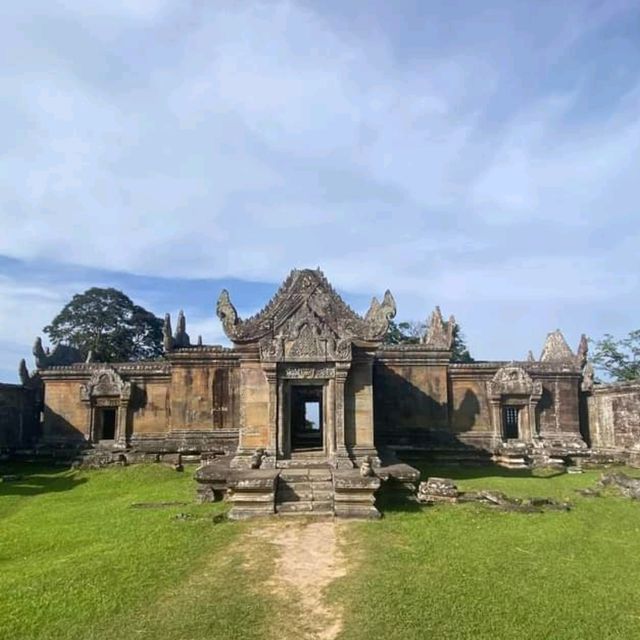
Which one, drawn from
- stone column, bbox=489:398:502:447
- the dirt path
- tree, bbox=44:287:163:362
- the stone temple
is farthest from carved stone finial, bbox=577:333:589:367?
tree, bbox=44:287:163:362

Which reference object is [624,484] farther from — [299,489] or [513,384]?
[513,384]

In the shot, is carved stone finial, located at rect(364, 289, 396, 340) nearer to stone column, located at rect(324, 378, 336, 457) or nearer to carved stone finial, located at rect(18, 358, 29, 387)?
stone column, located at rect(324, 378, 336, 457)

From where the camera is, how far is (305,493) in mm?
13133

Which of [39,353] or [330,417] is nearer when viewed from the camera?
[330,417]

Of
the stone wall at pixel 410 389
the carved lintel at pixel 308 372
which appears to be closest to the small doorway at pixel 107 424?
the stone wall at pixel 410 389

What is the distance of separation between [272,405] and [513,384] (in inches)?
531

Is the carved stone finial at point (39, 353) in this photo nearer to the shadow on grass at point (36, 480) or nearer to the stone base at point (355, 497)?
the shadow on grass at point (36, 480)

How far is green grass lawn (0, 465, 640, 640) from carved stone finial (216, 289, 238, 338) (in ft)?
15.9

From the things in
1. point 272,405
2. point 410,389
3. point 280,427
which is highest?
point 410,389

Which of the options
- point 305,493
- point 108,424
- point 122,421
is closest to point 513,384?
point 305,493

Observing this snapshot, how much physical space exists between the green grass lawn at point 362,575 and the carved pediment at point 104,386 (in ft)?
39.2

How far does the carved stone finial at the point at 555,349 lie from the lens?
1123 inches

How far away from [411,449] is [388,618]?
55.8ft

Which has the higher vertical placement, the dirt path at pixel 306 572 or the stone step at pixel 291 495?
the stone step at pixel 291 495
